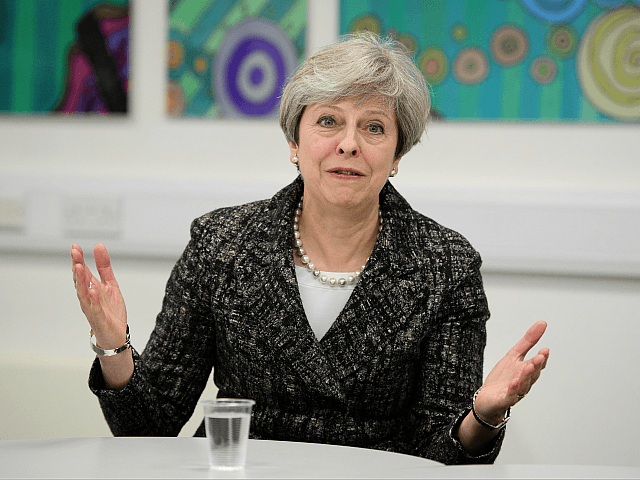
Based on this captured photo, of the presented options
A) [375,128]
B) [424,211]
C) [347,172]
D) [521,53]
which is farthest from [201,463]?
[521,53]

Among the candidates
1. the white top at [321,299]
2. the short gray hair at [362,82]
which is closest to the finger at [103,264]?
the white top at [321,299]

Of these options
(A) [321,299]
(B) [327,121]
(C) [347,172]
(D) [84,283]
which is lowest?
(A) [321,299]

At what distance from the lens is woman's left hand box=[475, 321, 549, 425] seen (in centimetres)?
119

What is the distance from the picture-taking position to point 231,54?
96.9 inches

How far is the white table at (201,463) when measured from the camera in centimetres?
95

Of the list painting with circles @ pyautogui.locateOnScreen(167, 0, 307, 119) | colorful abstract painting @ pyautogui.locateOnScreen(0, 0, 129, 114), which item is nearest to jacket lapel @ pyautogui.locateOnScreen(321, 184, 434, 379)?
painting with circles @ pyautogui.locateOnScreen(167, 0, 307, 119)

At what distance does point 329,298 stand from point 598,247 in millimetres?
1000

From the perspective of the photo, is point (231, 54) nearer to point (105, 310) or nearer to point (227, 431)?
point (105, 310)

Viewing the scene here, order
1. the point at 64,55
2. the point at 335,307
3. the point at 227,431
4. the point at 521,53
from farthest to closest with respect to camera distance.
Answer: the point at 64,55, the point at 521,53, the point at 335,307, the point at 227,431

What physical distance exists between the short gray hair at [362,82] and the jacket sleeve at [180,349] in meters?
0.38

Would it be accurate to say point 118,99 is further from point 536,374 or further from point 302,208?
point 536,374

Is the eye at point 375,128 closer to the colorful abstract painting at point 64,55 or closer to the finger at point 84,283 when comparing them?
the finger at point 84,283

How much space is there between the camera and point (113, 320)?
132 cm

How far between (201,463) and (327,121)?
828mm
